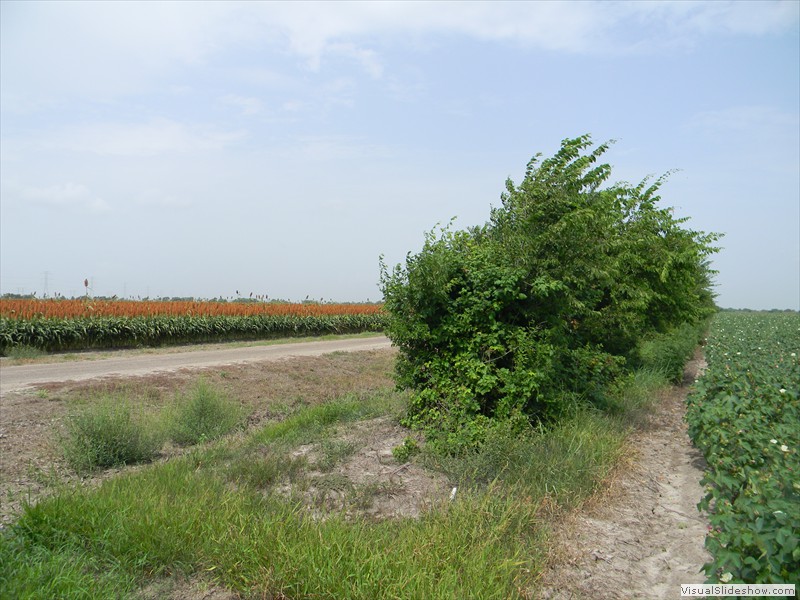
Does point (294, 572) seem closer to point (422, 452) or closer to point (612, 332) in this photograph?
point (422, 452)

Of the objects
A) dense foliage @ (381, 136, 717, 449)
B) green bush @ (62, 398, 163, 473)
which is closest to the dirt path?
dense foliage @ (381, 136, 717, 449)

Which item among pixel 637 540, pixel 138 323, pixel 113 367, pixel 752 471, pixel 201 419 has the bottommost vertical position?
pixel 637 540

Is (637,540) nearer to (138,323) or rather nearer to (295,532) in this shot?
(295,532)

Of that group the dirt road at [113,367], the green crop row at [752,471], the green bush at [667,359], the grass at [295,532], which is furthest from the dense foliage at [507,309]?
the dirt road at [113,367]

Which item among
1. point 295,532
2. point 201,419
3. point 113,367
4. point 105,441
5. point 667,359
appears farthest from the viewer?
point 113,367

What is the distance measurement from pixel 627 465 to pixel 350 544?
407 centimetres

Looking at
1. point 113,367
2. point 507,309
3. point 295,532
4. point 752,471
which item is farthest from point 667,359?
point 113,367

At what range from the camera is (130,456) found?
25.1 ft

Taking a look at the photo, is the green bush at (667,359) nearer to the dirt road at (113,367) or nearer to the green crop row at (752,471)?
the green crop row at (752,471)

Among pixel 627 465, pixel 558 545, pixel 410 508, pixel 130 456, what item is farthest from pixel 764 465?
pixel 130 456

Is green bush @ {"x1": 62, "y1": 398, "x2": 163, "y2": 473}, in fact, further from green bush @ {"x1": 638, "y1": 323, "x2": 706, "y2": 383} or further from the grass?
green bush @ {"x1": 638, "y1": 323, "x2": 706, "y2": 383}

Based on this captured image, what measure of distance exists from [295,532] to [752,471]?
3.12 metres

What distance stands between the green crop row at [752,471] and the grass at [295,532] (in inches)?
48.2

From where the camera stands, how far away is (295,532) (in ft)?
14.1
